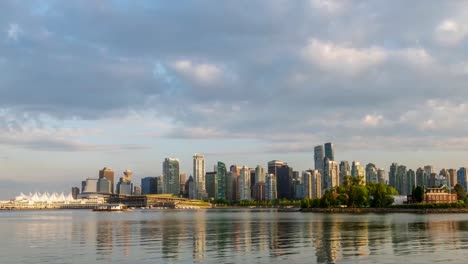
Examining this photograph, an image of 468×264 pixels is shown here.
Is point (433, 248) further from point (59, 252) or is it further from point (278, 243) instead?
point (59, 252)

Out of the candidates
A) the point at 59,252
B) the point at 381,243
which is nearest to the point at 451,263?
the point at 381,243

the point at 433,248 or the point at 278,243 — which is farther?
the point at 278,243

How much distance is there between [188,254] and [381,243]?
24.0m

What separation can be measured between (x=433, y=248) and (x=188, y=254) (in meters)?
26.5

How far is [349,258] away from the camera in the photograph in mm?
48469

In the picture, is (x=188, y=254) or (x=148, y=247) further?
(x=148, y=247)

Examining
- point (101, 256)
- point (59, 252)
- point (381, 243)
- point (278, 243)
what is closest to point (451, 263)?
point (381, 243)

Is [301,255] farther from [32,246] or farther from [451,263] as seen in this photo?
[32,246]

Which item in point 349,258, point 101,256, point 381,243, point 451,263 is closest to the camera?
point 451,263

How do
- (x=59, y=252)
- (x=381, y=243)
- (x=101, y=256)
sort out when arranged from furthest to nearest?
(x=381, y=243), (x=59, y=252), (x=101, y=256)

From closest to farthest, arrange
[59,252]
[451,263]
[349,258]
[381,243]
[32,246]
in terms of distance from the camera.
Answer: [451,263] < [349,258] < [59,252] < [381,243] < [32,246]

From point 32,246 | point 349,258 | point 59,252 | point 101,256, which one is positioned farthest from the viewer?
point 32,246

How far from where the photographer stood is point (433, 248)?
186ft

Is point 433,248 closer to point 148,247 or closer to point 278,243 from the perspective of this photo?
point 278,243
